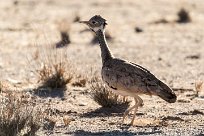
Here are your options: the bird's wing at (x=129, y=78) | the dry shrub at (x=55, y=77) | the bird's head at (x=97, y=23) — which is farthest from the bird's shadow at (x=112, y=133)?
the dry shrub at (x=55, y=77)

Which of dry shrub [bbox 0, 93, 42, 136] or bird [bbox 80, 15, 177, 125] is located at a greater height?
bird [bbox 80, 15, 177, 125]

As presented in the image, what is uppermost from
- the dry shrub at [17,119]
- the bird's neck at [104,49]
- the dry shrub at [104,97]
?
the bird's neck at [104,49]

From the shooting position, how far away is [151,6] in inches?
Answer: 1348

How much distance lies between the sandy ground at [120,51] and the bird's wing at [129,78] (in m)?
0.61

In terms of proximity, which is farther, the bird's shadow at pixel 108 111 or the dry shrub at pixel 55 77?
the dry shrub at pixel 55 77

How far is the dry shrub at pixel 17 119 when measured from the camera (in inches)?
411

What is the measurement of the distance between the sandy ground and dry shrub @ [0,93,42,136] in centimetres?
46

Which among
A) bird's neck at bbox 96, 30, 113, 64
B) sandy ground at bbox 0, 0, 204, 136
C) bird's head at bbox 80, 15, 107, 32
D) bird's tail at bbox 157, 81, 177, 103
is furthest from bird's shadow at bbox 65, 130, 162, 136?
bird's head at bbox 80, 15, 107, 32

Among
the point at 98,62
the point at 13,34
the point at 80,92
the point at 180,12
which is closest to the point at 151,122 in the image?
the point at 80,92

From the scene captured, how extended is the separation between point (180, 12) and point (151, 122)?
17.6 metres

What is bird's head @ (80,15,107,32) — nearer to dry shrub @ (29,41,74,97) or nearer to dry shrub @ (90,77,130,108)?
dry shrub @ (90,77,130,108)

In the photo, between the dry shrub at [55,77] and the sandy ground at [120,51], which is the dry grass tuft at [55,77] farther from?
the sandy ground at [120,51]

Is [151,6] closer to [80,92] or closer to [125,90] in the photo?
[80,92]

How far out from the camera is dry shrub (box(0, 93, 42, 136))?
10.4 m
